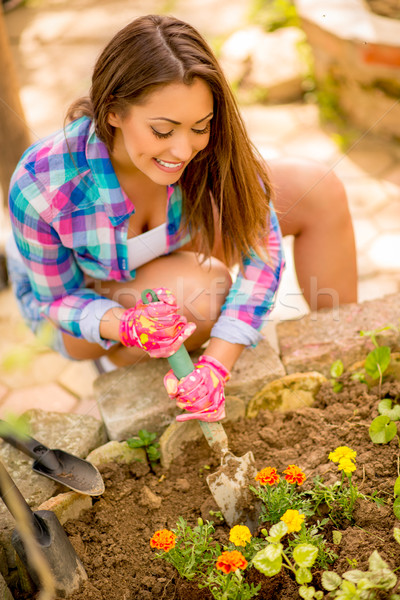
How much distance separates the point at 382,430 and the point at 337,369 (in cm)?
24

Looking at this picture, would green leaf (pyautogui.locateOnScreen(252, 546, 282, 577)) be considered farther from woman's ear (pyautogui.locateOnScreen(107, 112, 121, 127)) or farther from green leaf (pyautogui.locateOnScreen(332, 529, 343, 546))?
woman's ear (pyautogui.locateOnScreen(107, 112, 121, 127))

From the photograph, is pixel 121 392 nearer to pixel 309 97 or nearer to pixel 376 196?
pixel 376 196

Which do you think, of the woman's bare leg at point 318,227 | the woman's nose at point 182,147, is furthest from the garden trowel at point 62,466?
the woman's bare leg at point 318,227

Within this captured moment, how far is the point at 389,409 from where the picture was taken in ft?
4.80

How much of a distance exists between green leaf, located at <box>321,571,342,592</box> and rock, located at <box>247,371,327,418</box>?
51 centimetres

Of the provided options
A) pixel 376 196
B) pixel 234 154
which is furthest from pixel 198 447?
pixel 376 196

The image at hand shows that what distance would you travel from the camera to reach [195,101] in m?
1.30

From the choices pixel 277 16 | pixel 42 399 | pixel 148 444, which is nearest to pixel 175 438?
pixel 148 444

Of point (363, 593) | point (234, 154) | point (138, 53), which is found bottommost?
point (363, 593)

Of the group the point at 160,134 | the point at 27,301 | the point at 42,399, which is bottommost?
the point at 42,399

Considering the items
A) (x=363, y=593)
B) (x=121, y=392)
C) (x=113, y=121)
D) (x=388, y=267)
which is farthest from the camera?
(x=388, y=267)

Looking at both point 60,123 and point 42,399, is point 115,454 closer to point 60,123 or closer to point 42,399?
point 42,399

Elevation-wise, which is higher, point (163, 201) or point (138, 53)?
point (138, 53)

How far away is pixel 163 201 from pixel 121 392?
50cm
